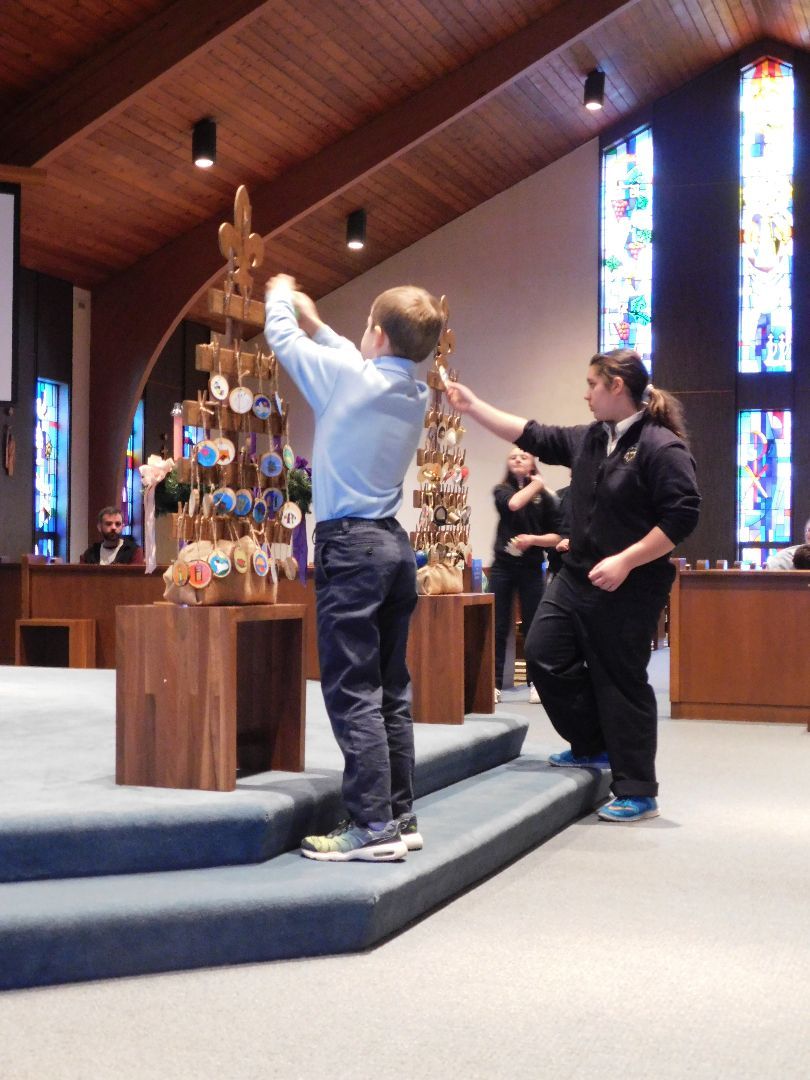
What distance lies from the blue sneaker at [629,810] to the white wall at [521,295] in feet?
32.4

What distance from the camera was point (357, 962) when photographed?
8.42ft

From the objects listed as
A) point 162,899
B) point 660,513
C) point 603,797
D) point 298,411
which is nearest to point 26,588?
point 603,797

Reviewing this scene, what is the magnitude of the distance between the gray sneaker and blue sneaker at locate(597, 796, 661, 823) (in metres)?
1.11

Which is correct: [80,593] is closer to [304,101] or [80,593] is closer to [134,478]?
[304,101]

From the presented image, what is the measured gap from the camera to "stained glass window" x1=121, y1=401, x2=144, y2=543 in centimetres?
1288

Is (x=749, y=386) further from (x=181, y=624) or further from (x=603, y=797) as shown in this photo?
(x=181, y=624)

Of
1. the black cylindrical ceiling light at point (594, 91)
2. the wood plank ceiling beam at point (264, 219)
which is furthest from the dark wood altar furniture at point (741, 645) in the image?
the black cylindrical ceiling light at point (594, 91)

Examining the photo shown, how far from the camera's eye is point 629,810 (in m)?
4.00

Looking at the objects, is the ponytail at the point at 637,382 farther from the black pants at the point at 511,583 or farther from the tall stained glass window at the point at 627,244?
the tall stained glass window at the point at 627,244

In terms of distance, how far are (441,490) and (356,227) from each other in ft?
27.2

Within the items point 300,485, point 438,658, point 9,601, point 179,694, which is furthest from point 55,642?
point 179,694

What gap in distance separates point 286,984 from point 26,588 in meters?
5.85

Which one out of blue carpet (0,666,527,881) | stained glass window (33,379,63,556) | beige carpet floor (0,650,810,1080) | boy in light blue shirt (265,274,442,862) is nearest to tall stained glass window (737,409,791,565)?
stained glass window (33,379,63,556)

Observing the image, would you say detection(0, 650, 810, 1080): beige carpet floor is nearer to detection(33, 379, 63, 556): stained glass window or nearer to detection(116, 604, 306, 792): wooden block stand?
detection(116, 604, 306, 792): wooden block stand
